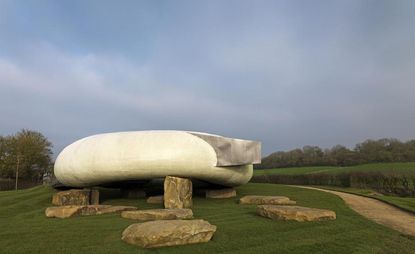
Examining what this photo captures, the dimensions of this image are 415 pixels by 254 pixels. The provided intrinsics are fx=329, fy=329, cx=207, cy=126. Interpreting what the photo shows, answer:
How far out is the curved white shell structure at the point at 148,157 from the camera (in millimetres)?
12781

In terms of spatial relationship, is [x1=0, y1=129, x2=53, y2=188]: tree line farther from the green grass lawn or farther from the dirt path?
the dirt path

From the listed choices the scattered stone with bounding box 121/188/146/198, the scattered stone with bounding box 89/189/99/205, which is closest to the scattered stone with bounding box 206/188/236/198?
the scattered stone with bounding box 121/188/146/198

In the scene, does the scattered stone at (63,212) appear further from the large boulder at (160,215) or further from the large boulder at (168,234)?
the large boulder at (168,234)

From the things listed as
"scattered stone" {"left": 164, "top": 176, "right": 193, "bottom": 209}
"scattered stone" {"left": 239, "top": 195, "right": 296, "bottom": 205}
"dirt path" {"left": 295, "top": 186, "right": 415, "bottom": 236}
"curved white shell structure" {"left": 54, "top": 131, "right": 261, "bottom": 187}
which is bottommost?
"dirt path" {"left": 295, "top": 186, "right": 415, "bottom": 236}

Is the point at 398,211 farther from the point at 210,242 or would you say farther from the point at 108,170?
the point at 108,170

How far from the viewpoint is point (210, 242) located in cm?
685

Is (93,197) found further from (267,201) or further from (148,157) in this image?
(267,201)

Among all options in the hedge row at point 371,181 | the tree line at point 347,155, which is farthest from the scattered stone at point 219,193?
the tree line at point 347,155

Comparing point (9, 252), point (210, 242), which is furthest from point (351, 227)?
point (9, 252)

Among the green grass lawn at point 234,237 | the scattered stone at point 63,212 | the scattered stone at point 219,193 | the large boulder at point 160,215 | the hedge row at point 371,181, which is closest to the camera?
the green grass lawn at point 234,237

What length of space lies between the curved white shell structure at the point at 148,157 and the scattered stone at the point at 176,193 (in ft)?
1.52

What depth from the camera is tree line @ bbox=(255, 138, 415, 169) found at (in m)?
47.6

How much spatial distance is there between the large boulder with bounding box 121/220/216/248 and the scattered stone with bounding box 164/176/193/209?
5.07 m

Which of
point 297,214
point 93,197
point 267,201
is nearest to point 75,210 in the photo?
point 93,197
